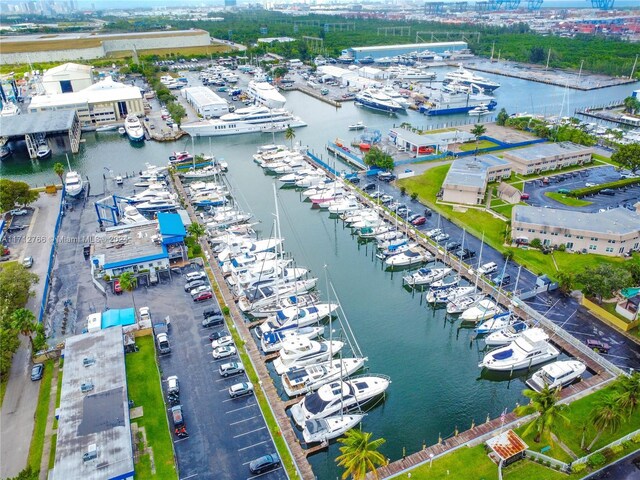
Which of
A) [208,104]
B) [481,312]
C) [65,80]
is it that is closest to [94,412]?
[481,312]

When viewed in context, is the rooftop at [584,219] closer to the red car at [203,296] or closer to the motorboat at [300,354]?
the motorboat at [300,354]

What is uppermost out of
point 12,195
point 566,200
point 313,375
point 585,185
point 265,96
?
point 265,96

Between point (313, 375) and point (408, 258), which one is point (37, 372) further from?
point (408, 258)

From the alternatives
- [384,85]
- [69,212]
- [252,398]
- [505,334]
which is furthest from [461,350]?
[384,85]

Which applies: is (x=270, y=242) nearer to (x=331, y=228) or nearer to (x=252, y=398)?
(x=331, y=228)

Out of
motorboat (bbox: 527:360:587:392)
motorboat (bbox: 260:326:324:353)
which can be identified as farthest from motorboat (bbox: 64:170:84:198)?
motorboat (bbox: 527:360:587:392)

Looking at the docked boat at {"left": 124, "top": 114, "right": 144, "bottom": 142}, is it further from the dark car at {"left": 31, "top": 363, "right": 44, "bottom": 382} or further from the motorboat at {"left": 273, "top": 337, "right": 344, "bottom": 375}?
the motorboat at {"left": 273, "top": 337, "right": 344, "bottom": 375}
